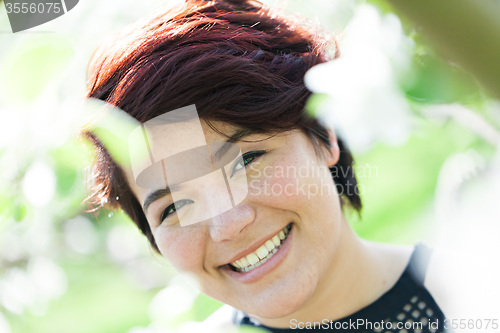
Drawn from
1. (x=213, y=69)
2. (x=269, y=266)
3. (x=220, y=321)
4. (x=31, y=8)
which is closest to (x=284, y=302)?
(x=269, y=266)

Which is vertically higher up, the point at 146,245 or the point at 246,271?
the point at 246,271

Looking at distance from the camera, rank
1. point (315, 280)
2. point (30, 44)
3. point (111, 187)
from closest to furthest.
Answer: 1. point (30, 44)
2. point (315, 280)
3. point (111, 187)

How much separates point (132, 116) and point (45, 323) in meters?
0.74

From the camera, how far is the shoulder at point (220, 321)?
1499 millimetres

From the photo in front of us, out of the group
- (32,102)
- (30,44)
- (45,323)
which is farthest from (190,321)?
(30,44)

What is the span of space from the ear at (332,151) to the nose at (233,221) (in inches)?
12.0

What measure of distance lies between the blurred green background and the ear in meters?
0.09

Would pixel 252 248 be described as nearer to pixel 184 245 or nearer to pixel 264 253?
pixel 264 253

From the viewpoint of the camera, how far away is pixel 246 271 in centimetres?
126

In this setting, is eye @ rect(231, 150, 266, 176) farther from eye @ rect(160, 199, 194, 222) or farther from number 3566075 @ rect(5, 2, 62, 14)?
number 3566075 @ rect(5, 2, 62, 14)

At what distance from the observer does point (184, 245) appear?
48.4 inches

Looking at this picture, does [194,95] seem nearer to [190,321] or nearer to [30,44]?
[30,44]

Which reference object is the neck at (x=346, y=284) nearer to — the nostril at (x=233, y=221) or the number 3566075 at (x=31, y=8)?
the nostril at (x=233, y=221)

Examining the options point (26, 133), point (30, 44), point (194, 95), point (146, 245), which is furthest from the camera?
point (146, 245)
